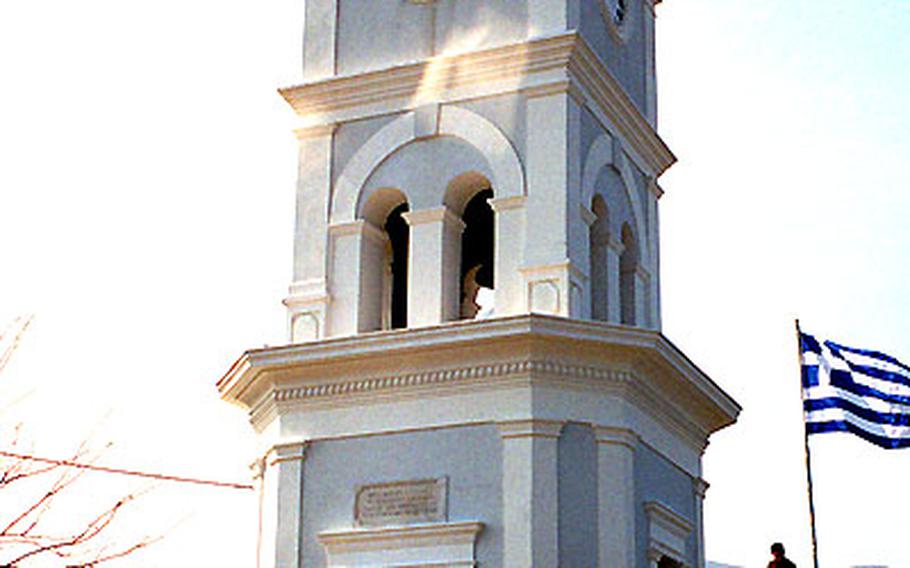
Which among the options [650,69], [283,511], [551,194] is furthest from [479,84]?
[283,511]

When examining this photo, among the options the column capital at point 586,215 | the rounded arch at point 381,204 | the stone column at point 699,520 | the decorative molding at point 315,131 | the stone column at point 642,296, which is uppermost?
→ the decorative molding at point 315,131

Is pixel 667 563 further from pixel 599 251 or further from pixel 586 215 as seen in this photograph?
pixel 586 215

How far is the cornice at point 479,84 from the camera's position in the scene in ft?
82.8

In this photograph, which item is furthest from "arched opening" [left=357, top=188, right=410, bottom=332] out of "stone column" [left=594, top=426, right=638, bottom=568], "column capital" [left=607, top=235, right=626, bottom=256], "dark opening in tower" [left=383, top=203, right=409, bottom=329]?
"stone column" [left=594, top=426, right=638, bottom=568]

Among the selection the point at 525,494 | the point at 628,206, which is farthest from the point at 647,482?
the point at 628,206

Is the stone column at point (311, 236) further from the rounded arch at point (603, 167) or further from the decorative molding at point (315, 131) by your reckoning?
the rounded arch at point (603, 167)

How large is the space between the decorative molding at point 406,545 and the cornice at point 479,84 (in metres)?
5.74

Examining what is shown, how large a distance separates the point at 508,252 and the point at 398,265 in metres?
2.55

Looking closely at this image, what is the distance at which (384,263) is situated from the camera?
86.0 ft

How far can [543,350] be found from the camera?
76.7ft

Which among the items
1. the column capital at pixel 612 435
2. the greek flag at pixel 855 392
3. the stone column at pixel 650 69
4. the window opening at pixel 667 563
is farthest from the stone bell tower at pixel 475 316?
the greek flag at pixel 855 392

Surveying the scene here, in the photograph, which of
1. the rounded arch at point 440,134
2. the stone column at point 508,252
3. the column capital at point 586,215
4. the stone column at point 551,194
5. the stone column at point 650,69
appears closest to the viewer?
the stone column at point 551,194

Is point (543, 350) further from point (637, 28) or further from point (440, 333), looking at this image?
point (637, 28)

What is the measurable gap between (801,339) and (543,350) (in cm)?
597
